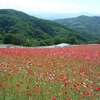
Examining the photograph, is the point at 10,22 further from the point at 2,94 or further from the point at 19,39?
the point at 2,94

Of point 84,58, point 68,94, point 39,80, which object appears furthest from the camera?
point 84,58

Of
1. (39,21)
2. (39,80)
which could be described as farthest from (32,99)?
(39,21)

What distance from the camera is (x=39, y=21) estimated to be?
128125mm

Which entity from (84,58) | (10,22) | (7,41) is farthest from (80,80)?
(10,22)

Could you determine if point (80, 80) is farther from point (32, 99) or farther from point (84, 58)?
point (84, 58)

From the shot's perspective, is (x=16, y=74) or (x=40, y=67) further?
(x=40, y=67)

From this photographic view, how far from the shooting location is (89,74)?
846 cm

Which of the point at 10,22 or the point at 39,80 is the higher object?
the point at 39,80

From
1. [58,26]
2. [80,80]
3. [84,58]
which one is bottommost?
[58,26]

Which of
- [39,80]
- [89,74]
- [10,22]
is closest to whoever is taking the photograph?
[39,80]

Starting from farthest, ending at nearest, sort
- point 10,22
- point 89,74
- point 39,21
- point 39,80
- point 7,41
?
point 39,21, point 10,22, point 7,41, point 89,74, point 39,80

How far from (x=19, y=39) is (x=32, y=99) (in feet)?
190

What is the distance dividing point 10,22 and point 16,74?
101677mm

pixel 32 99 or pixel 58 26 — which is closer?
pixel 32 99
